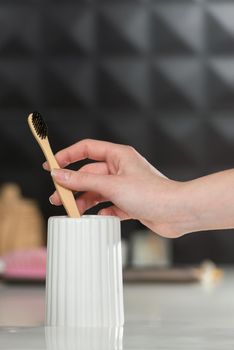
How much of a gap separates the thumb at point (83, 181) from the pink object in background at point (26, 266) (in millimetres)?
928

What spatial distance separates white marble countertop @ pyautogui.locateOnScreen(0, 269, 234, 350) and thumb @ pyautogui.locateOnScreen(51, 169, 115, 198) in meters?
0.20

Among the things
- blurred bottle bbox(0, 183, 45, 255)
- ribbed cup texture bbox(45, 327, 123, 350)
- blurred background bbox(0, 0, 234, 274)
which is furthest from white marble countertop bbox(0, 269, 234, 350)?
blurred background bbox(0, 0, 234, 274)

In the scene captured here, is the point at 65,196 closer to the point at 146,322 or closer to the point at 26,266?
the point at 146,322

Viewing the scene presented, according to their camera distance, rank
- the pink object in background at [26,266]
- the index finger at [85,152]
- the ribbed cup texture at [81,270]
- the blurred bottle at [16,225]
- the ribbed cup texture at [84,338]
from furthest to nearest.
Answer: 1. the blurred bottle at [16,225]
2. the pink object in background at [26,266]
3. the index finger at [85,152]
4. the ribbed cup texture at [81,270]
5. the ribbed cup texture at [84,338]

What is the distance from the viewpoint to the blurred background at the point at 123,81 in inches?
126

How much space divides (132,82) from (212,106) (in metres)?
0.31

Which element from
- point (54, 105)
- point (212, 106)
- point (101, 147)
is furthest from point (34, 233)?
point (101, 147)

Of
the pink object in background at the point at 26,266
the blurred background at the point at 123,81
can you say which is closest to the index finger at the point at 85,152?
the pink object in background at the point at 26,266

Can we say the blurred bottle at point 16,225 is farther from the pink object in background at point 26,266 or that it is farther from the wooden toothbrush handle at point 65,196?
the wooden toothbrush handle at point 65,196

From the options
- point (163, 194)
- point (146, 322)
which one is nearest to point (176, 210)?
point (163, 194)

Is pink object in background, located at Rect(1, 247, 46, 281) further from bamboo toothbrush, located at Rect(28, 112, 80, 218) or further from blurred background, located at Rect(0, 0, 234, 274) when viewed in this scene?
blurred background, located at Rect(0, 0, 234, 274)

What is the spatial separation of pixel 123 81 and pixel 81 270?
2.15 meters

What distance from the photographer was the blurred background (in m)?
3.21

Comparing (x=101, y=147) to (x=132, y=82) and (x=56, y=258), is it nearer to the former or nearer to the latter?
(x=56, y=258)
